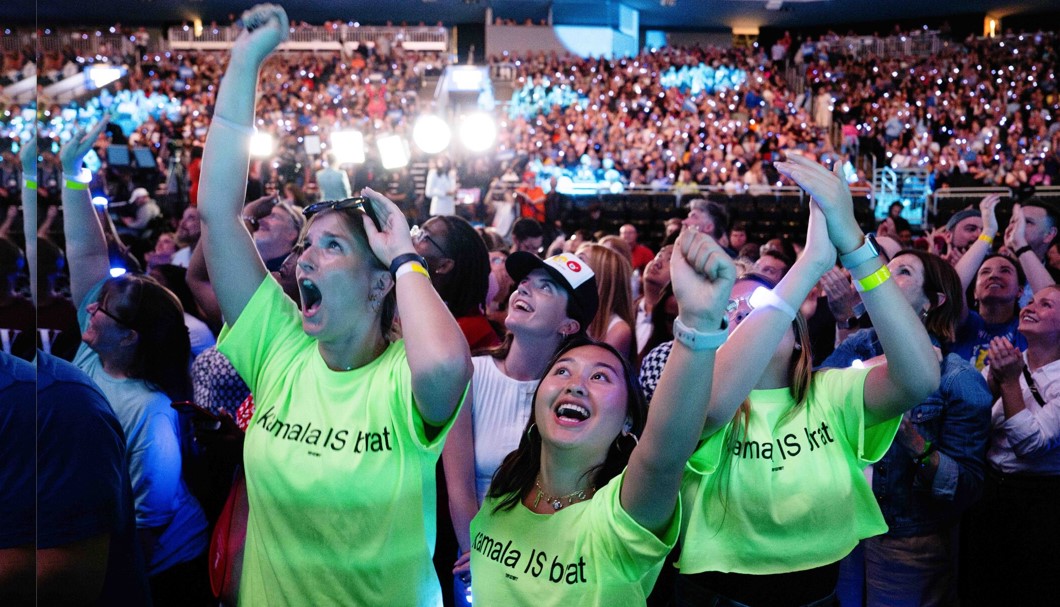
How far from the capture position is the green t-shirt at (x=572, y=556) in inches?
65.0

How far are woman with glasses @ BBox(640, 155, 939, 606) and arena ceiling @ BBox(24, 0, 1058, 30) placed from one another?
24.3 meters

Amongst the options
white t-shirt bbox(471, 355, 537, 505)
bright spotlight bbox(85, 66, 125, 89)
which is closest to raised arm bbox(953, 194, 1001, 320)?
white t-shirt bbox(471, 355, 537, 505)

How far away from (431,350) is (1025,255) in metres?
3.74

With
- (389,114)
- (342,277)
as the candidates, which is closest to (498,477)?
(342,277)

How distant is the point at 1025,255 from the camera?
4.38 m

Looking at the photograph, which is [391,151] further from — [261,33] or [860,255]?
[860,255]

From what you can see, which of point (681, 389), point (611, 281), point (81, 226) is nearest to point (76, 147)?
point (81, 226)

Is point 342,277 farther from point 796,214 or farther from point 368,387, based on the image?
point 796,214

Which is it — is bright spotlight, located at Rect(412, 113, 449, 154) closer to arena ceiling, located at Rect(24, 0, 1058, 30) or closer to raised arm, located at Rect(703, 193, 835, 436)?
raised arm, located at Rect(703, 193, 835, 436)

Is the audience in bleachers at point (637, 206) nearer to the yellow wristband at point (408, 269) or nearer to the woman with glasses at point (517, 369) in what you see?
the woman with glasses at point (517, 369)

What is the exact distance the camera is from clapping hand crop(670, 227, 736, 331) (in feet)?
4.45

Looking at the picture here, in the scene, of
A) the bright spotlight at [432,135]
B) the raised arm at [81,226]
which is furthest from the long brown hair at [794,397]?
the bright spotlight at [432,135]

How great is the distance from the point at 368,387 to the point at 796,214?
38.5 ft

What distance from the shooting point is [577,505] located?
5.89 feet
